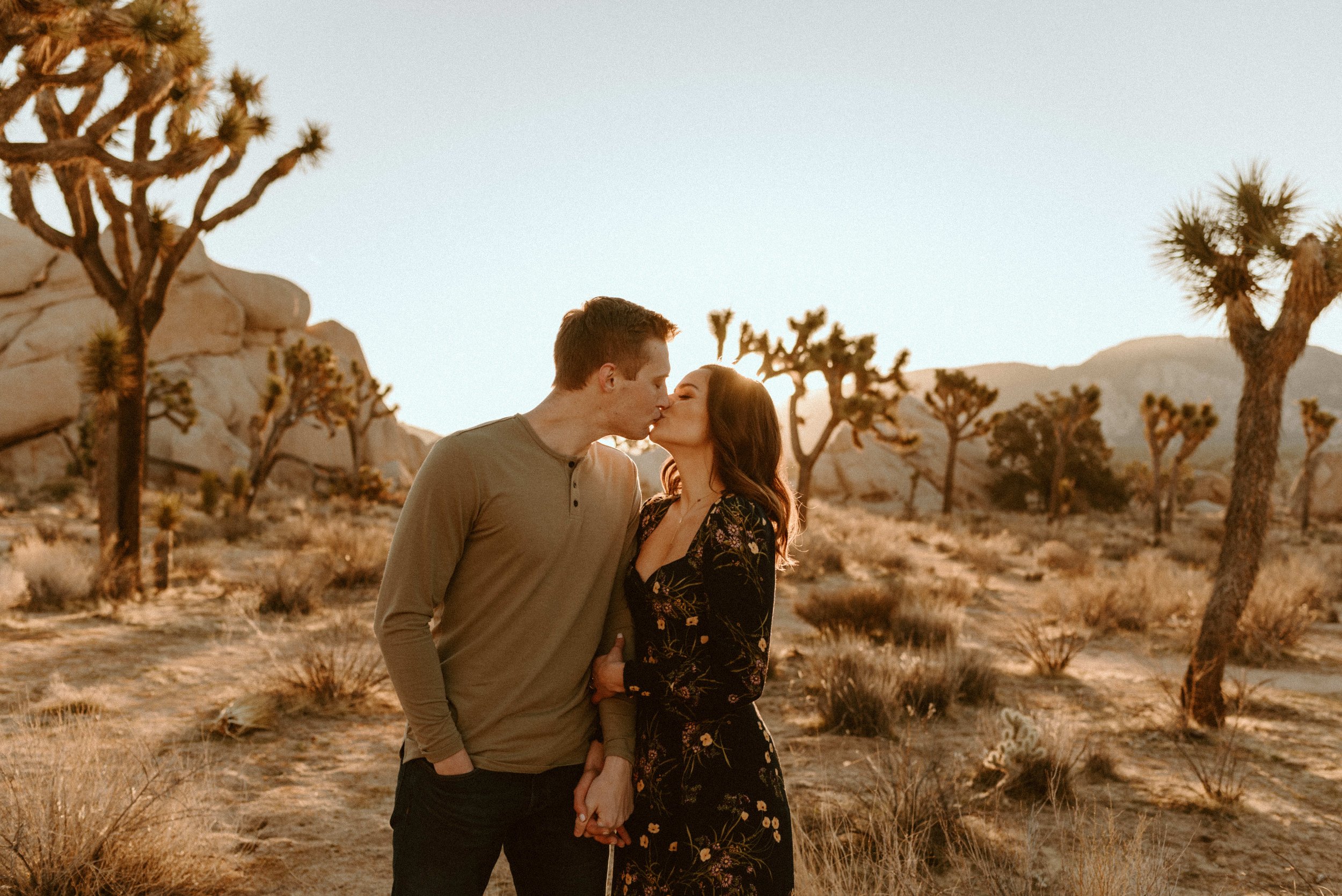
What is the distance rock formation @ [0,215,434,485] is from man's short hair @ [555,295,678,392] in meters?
29.4

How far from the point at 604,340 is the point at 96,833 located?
304cm

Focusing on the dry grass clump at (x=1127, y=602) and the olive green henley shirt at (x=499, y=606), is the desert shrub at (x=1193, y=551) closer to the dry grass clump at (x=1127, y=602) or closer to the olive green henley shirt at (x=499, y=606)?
the dry grass clump at (x=1127, y=602)

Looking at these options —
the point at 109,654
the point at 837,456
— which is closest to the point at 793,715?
the point at 109,654

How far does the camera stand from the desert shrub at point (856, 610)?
10.2m

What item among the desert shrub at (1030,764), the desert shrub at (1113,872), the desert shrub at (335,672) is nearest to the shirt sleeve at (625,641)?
the desert shrub at (1113,872)

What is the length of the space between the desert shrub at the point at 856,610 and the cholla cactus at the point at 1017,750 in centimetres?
429

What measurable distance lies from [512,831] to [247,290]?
45.1 meters

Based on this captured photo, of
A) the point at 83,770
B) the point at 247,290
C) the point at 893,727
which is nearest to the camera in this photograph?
the point at 83,770

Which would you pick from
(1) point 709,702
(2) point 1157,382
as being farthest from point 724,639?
(2) point 1157,382

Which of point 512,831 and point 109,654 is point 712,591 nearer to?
point 512,831

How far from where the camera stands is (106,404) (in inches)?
406

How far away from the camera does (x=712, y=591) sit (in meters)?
2.25

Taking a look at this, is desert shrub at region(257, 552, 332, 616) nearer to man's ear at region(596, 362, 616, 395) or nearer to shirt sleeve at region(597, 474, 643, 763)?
shirt sleeve at region(597, 474, 643, 763)

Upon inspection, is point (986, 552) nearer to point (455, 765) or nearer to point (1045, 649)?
Result: point (1045, 649)
